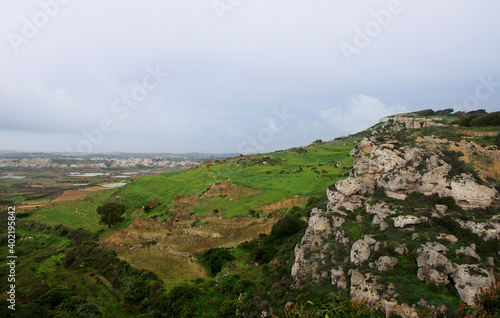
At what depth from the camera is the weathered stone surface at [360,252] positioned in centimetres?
1352

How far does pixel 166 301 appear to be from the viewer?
700 inches

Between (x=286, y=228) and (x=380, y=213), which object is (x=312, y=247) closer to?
(x=380, y=213)

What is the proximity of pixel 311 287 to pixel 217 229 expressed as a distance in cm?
1919

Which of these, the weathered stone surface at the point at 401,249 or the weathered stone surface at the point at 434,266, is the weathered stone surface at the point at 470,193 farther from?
the weathered stone surface at the point at 401,249

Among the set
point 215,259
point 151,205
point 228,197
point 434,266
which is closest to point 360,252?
point 434,266

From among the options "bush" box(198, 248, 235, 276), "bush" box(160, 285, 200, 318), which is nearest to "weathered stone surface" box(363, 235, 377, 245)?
"bush" box(160, 285, 200, 318)

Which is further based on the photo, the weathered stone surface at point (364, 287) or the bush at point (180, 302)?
the bush at point (180, 302)

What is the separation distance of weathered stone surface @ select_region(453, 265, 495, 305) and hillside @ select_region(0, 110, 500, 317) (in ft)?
0.15

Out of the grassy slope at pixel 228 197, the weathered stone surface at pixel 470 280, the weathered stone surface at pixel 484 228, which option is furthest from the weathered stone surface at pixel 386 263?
the grassy slope at pixel 228 197

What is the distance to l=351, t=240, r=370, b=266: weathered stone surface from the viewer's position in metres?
13.5

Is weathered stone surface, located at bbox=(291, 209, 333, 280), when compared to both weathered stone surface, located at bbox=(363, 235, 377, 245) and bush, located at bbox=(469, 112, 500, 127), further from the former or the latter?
bush, located at bbox=(469, 112, 500, 127)

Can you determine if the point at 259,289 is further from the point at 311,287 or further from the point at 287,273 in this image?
the point at 311,287

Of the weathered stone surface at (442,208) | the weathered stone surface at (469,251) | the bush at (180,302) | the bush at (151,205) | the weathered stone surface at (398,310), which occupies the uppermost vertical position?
the weathered stone surface at (442,208)

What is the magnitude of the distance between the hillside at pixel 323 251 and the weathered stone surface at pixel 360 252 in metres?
0.07
